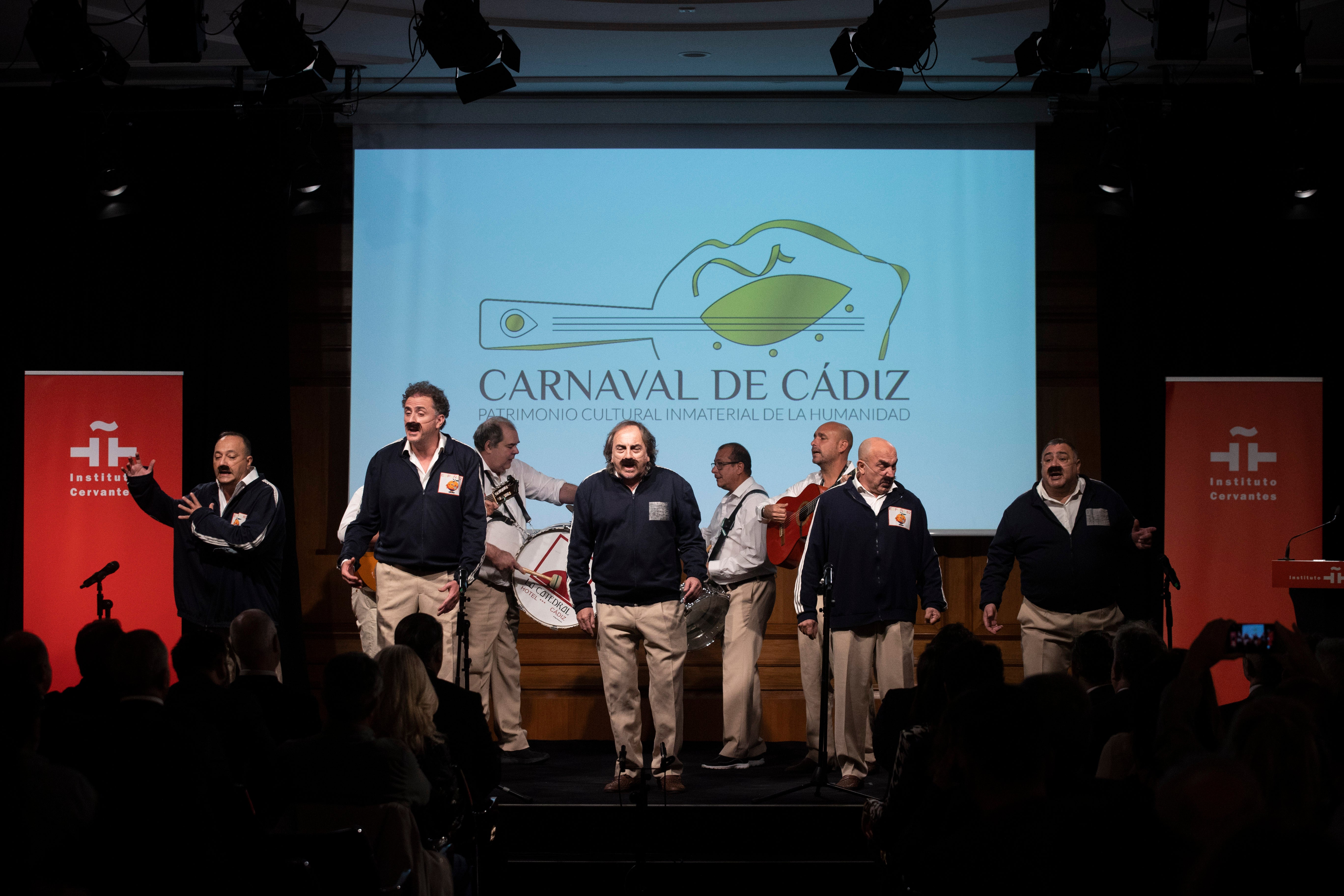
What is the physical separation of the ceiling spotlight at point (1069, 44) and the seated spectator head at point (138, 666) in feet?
14.7

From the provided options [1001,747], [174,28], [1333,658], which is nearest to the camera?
[1001,747]

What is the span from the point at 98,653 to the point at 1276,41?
5215 mm

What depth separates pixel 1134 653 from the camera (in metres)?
3.56

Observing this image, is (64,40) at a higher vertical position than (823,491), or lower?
higher

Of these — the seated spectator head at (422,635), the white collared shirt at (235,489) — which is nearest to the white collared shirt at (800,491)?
the seated spectator head at (422,635)

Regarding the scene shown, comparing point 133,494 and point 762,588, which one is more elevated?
point 133,494

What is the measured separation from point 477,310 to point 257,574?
215 centimetres

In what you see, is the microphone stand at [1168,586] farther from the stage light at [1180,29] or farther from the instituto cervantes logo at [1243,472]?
the stage light at [1180,29]

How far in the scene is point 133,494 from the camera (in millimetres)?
5930

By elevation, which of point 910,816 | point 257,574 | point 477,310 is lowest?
point 910,816

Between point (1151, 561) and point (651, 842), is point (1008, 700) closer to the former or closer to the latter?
point (651, 842)

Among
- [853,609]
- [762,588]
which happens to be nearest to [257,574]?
[762,588]

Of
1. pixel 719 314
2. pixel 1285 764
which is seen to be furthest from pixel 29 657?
pixel 719 314

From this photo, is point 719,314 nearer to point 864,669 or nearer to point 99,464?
point 864,669
